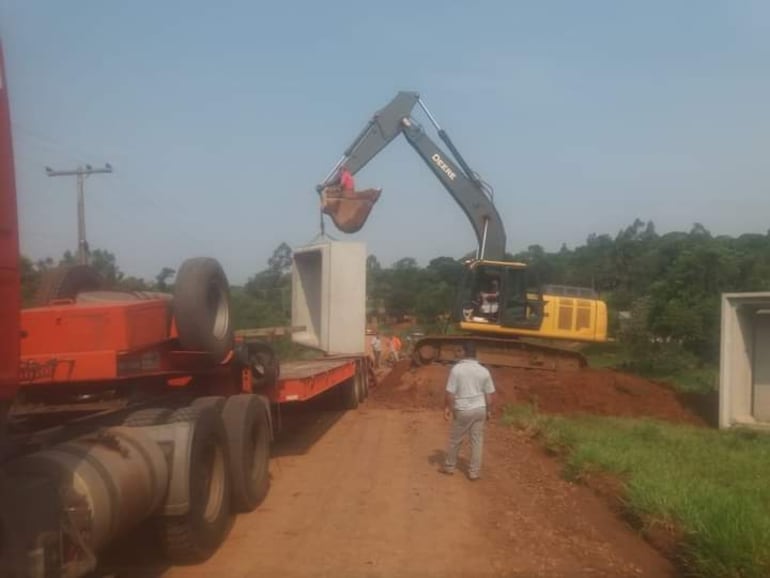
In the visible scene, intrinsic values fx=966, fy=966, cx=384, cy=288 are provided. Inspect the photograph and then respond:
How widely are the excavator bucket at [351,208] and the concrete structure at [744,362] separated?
666 centimetres

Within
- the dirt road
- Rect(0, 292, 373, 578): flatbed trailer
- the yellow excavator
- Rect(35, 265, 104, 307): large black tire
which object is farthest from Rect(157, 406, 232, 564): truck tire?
the yellow excavator

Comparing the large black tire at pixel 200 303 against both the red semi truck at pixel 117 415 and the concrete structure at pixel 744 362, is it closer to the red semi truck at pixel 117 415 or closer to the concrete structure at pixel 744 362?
the red semi truck at pixel 117 415

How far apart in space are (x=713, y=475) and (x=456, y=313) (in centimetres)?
1164

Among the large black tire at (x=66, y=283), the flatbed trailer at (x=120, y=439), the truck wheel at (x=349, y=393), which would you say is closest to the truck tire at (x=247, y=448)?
the flatbed trailer at (x=120, y=439)

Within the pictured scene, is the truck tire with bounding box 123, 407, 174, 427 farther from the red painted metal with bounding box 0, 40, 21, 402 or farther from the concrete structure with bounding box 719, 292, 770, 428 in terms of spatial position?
the concrete structure with bounding box 719, 292, 770, 428

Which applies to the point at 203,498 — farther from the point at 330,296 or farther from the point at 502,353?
the point at 502,353

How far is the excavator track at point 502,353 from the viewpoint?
22.2m

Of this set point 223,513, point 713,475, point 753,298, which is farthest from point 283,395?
point 753,298

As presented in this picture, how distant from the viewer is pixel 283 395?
11.3 meters

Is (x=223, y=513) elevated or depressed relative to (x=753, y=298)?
depressed

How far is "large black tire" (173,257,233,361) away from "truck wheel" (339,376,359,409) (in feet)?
29.3

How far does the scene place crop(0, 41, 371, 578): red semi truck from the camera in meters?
4.73

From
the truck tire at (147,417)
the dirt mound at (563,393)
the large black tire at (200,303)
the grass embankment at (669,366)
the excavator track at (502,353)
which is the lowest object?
the grass embankment at (669,366)

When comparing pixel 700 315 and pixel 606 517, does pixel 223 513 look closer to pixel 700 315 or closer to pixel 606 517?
pixel 606 517
